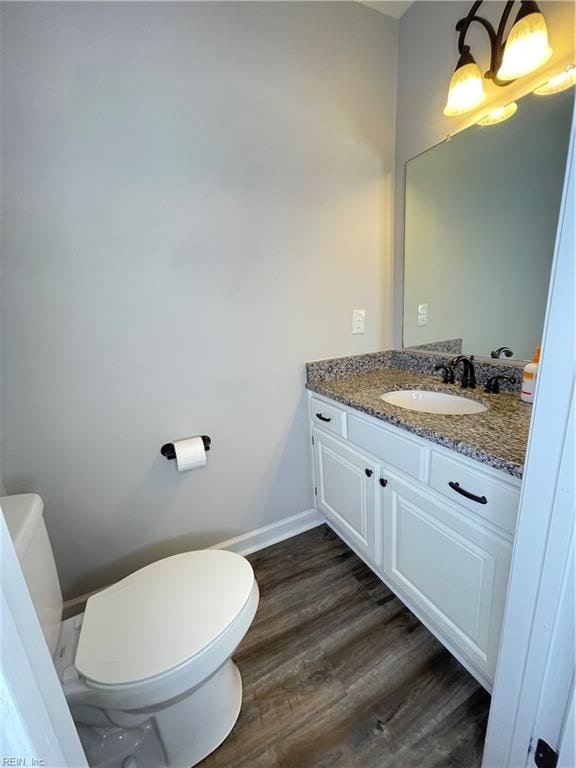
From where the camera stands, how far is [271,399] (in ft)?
5.13

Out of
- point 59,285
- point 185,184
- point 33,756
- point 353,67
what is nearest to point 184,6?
point 185,184

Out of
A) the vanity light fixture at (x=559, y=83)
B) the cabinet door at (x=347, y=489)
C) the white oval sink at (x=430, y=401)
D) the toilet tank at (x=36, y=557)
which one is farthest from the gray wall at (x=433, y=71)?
the toilet tank at (x=36, y=557)

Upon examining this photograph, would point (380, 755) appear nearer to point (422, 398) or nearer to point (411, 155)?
point (422, 398)

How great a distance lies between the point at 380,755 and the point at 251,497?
3.19 feet

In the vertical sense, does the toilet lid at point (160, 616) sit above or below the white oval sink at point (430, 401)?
below

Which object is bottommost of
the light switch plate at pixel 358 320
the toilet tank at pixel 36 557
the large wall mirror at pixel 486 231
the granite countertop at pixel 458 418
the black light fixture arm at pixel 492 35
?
the toilet tank at pixel 36 557

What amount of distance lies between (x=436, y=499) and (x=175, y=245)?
1.31 m

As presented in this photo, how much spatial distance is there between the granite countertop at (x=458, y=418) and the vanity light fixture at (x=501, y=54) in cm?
111

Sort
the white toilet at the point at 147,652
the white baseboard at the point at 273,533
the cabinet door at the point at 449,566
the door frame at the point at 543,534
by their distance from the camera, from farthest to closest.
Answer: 1. the white baseboard at the point at 273,533
2. the cabinet door at the point at 449,566
3. the white toilet at the point at 147,652
4. the door frame at the point at 543,534

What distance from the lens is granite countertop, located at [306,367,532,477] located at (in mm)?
845

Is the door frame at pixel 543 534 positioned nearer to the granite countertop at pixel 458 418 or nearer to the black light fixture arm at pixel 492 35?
the granite countertop at pixel 458 418

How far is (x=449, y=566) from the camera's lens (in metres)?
1.01

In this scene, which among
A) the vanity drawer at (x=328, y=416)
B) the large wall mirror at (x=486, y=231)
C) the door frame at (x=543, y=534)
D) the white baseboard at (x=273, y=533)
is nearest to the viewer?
the door frame at (x=543, y=534)

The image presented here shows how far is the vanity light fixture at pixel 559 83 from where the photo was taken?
0.99 meters
